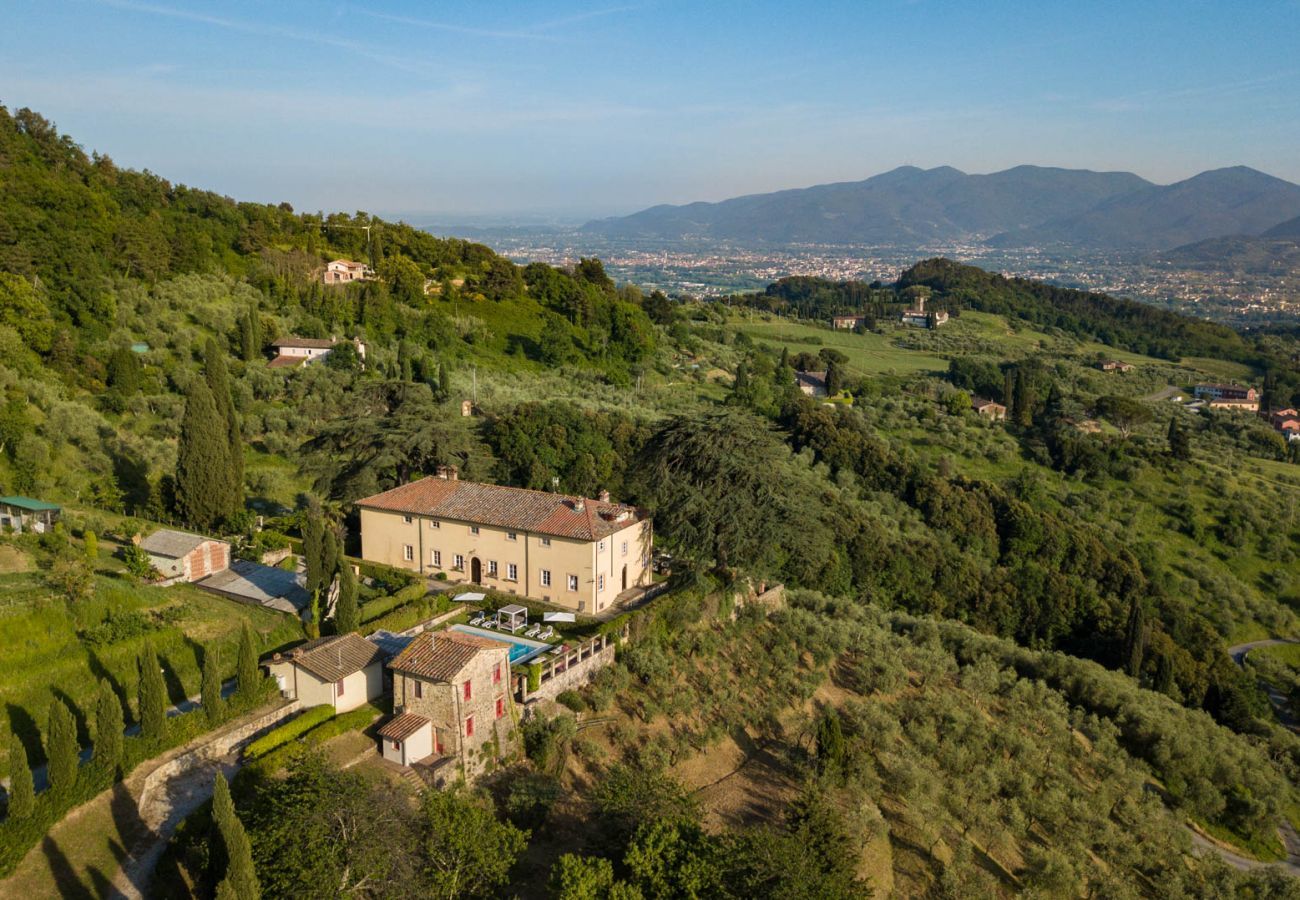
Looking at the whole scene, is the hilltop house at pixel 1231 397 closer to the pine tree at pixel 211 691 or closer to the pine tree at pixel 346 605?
the pine tree at pixel 346 605

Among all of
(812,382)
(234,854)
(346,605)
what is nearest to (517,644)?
(346,605)

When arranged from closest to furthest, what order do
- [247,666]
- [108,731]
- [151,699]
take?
[108,731]
[151,699]
[247,666]

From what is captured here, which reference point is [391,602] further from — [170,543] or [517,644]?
[170,543]

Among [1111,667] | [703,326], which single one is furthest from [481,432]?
[703,326]

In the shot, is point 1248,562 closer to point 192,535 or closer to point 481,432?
point 481,432

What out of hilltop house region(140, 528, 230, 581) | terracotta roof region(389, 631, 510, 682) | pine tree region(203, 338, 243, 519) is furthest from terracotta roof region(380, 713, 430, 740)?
pine tree region(203, 338, 243, 519)
